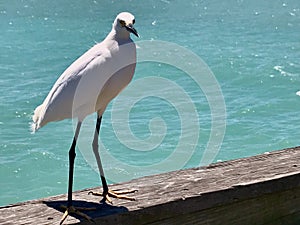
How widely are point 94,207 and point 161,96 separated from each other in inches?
305

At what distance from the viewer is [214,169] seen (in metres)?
1.74

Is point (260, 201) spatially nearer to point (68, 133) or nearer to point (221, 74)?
point (68, 133)

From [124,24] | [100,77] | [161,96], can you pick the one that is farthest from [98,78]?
[161,96]

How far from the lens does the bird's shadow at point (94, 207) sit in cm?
151

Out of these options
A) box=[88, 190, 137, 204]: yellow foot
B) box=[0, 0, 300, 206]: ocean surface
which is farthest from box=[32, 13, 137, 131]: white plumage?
box=[0, 0, 300, 206]: ocean surface

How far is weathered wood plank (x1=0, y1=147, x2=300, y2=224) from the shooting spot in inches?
58.8

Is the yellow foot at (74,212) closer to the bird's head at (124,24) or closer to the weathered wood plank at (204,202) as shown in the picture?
the weathered wood plank at (204,202)

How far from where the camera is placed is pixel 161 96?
9328mm

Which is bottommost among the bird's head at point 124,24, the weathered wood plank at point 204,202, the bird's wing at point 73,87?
the weathered wood plank at point 204,202

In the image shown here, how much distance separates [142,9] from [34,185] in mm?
11228

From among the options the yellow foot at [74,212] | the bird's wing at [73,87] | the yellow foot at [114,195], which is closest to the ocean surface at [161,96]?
the bird's wing at [73,87]

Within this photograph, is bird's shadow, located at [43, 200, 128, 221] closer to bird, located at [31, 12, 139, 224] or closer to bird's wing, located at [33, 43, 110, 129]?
bird, located at [31, 12, 139, 224]

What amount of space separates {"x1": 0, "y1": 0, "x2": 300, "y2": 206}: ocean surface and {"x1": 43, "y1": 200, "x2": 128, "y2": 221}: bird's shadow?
1.28 m

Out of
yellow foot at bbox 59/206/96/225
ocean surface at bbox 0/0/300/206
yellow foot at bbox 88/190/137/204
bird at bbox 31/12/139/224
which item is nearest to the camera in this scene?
yellow foot at bbox 59/206/96/225
